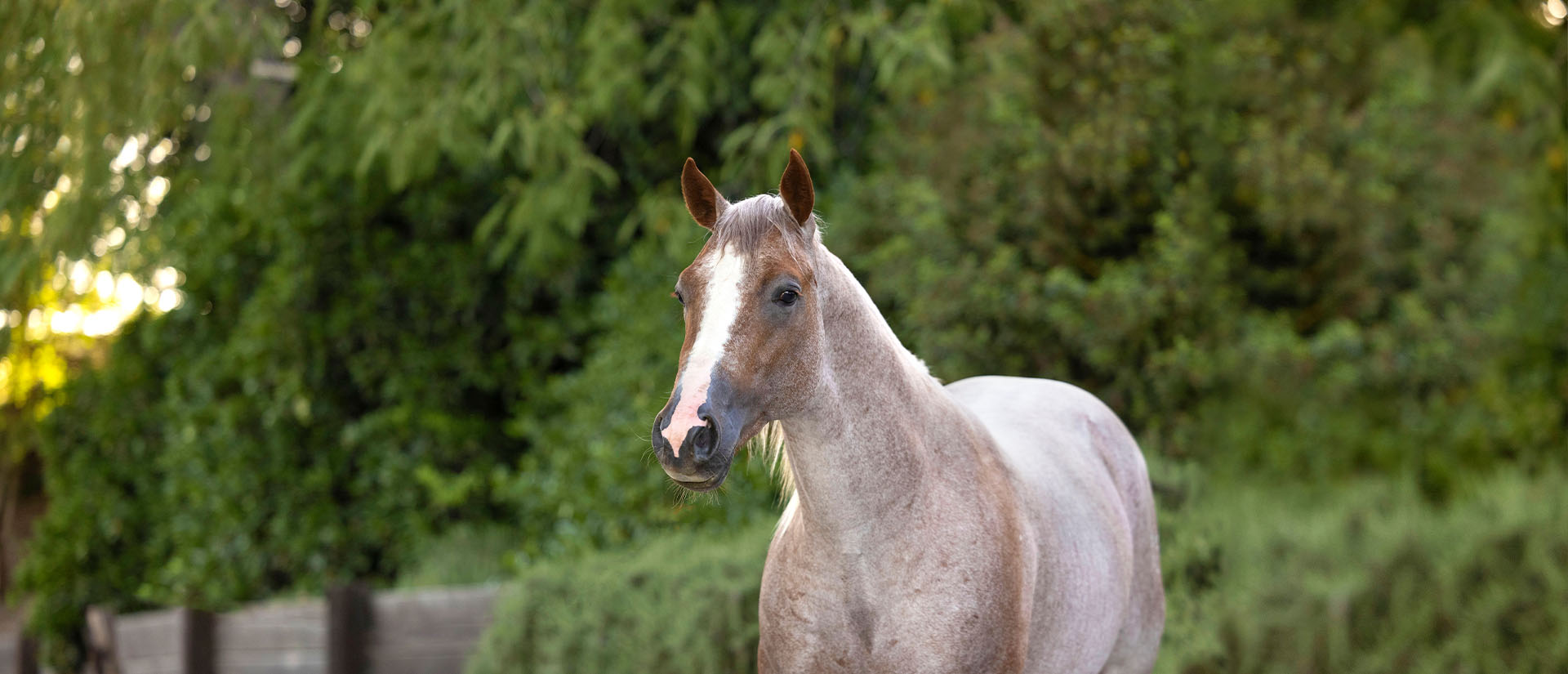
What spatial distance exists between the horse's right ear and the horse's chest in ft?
2.66

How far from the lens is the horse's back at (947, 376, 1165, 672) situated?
3.49 metres

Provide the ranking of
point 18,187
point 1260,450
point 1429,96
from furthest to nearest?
point 1429,96 → point 1260,450 → point 18,187

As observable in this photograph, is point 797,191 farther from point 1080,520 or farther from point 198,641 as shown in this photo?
point 198,641

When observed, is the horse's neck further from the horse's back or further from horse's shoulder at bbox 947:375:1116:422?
horse's shoulder at bbox 947:375:1116:422

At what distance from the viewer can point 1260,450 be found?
808cm

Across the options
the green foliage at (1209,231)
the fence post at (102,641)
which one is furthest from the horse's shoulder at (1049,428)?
the fence post at (102,641)

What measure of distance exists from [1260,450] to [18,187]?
722 centimetres

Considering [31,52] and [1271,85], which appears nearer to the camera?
[31,52]

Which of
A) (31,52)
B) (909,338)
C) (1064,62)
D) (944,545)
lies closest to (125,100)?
(31,52)

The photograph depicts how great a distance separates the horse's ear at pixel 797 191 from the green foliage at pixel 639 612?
13.1ft

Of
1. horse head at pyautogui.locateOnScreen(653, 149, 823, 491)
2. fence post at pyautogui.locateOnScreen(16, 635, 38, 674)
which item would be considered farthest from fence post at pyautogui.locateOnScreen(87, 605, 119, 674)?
horse head at pyautogui.locateOnScreen(653, 149, 823, 491)

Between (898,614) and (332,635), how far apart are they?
6.31 m

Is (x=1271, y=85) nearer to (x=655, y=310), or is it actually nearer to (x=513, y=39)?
(x=655, y=310)

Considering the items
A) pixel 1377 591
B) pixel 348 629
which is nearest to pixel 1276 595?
pixel 1377 591
